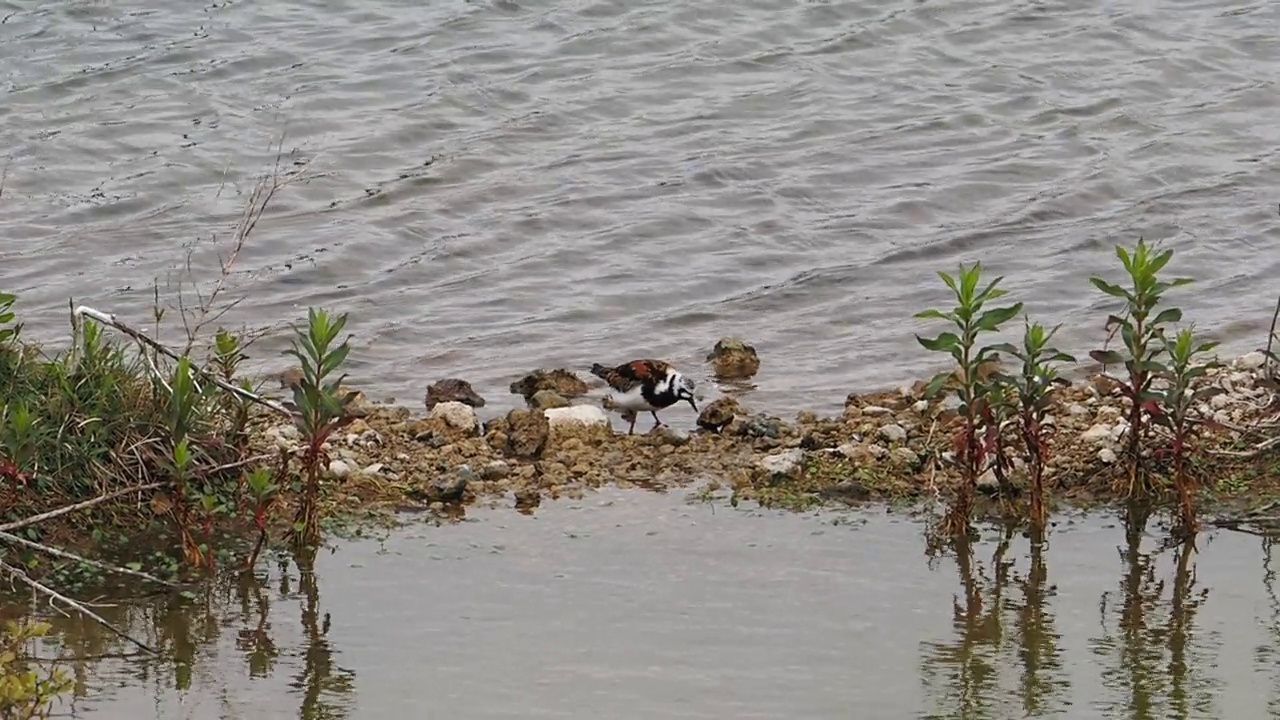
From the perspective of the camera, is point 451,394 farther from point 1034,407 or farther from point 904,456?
point 1034,407

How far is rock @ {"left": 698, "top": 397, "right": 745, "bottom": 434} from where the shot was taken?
8625 millimetres

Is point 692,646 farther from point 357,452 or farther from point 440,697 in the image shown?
point 357,452

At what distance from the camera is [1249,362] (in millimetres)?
8883

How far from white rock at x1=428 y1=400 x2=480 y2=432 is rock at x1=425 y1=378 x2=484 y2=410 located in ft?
2.03

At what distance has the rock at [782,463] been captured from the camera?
752cm

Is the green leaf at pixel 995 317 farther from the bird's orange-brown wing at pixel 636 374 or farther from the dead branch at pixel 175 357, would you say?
the dead branch at pixel 175 357

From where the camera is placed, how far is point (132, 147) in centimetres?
1391

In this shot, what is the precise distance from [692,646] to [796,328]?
17.5 ft

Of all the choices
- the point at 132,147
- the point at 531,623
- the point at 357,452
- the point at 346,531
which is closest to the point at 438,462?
the point at 357,452

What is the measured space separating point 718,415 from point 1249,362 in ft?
8.69

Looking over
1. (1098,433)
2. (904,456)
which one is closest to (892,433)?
(904,456)

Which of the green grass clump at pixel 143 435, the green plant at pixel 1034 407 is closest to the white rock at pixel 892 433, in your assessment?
the green plant at pixel 1034 407

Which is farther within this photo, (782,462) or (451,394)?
(451,394)

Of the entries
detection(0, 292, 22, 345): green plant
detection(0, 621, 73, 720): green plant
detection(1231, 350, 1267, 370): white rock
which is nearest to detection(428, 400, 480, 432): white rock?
detection(0, 292, 22, 345): green plant
